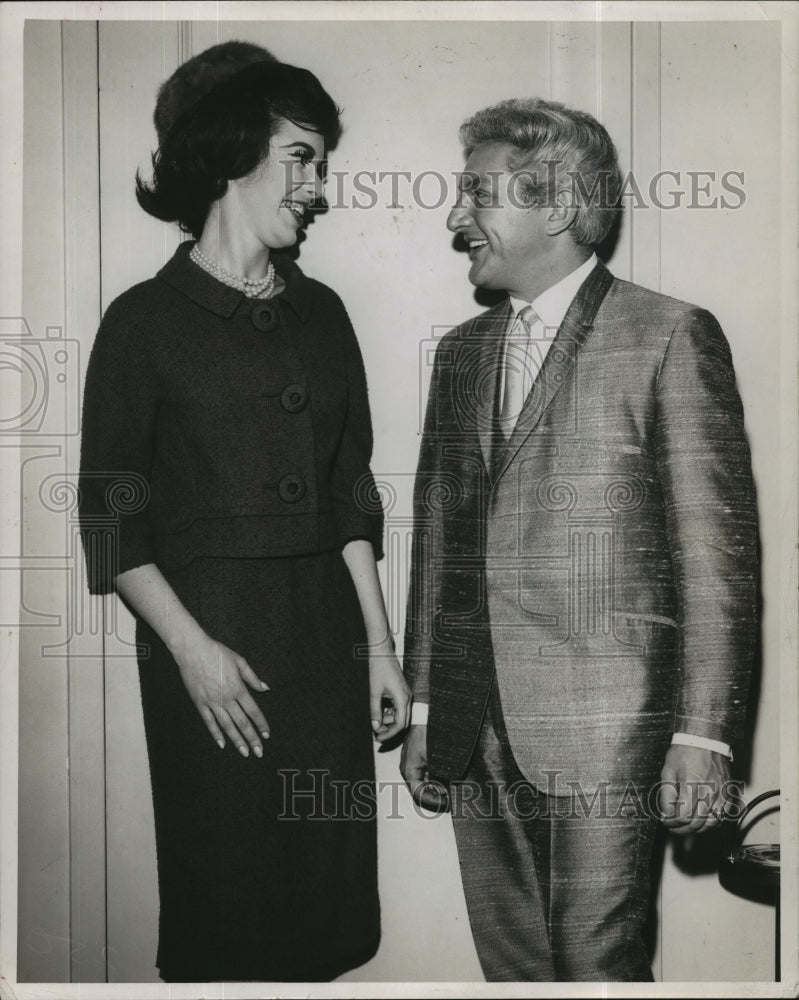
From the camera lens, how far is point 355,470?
6.28ft

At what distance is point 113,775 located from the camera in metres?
1.94

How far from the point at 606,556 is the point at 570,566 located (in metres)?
0.07

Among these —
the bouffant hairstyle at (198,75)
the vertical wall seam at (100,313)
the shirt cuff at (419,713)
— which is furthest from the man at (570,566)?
the vertical wall seam at (100,313)

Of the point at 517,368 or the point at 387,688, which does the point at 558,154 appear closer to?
the point at 517,368

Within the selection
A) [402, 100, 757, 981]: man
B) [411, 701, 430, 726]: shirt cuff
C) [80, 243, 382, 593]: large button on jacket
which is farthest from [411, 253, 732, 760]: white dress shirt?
[411, 701, 430, 726]: shirt cuff

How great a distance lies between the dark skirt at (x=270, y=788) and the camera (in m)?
1.86

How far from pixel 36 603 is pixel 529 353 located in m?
1.05

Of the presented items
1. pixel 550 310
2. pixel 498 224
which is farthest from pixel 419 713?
pixel 498 224

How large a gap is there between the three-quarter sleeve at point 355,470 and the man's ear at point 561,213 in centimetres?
42

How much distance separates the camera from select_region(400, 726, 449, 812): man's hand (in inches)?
75.5

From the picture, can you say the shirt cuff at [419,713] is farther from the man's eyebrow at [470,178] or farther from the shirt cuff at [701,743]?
the man's eyebrow at [470,178]

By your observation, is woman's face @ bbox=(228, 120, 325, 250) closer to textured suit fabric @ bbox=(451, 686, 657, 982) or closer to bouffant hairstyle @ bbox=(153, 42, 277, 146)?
bouffant hairstyle @ bbox=(153, 42, 277, 146)

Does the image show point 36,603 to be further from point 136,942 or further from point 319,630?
point 136,942

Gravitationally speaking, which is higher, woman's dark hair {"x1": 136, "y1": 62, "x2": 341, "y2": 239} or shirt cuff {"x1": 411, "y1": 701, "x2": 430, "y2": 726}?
woman's dark hair {"x1": 136, "y1": 62, "x2": 341, "y2": 239}
